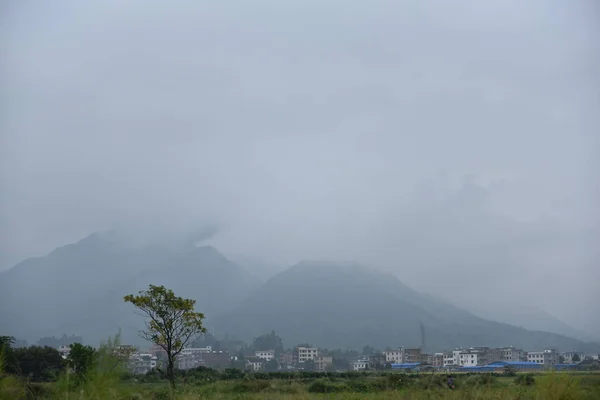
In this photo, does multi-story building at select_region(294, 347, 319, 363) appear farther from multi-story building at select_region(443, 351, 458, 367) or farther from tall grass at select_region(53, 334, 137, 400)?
tall grass at select_region(53, 334, 137, 400)

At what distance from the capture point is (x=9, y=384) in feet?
29.4

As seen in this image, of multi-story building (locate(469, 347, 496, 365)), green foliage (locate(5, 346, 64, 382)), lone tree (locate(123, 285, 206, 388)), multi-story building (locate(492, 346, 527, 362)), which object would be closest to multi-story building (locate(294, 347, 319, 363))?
multi-story building (locate(469, 347, 496, 365))

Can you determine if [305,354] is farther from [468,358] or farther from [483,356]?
[468,358]

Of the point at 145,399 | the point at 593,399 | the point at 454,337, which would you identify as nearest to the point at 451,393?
the point at 593,399

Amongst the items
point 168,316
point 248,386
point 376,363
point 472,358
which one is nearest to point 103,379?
point 248,386

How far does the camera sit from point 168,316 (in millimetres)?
25156

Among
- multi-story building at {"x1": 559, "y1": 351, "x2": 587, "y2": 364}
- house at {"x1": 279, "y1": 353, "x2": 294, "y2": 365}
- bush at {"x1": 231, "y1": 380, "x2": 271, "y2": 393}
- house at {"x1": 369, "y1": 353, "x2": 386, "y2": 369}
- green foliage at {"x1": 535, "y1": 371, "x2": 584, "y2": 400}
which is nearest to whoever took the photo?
green foliage at {"x1": 535, "y1": 371, "x2": 584, "y2": 400}

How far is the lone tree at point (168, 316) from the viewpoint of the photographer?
2483 centimetres

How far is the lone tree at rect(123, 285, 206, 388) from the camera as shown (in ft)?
81.5

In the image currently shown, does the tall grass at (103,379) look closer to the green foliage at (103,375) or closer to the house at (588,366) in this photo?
the green foliage at (103,375)

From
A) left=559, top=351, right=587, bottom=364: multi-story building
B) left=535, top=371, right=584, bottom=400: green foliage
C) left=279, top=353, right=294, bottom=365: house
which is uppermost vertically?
left=535, top=371, right=584, bottom=400: green foliage

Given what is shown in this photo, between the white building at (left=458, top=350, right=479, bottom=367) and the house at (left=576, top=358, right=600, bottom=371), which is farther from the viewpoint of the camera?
the white building at (left=458, top=350, right=479, bottom=367)

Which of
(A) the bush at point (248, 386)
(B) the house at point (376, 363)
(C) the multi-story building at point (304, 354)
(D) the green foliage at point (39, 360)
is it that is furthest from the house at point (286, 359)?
(A) the bush at point (248, 386)

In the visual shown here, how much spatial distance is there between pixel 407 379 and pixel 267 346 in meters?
120
